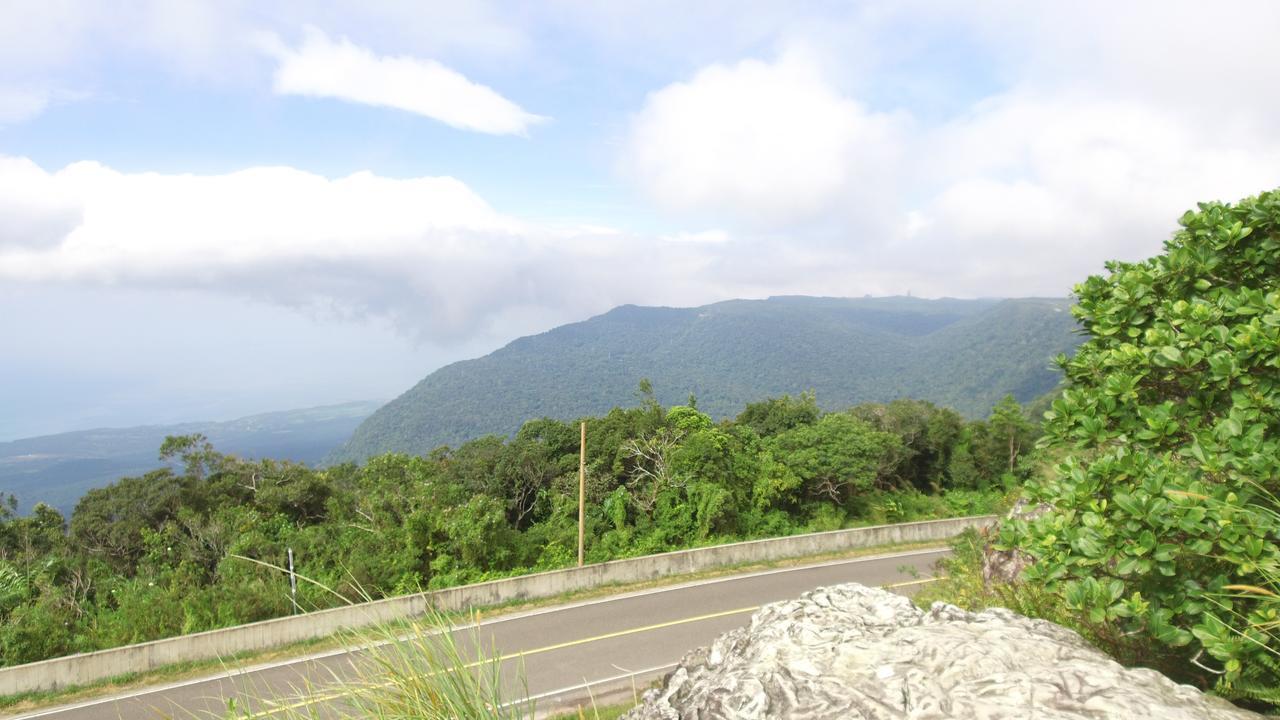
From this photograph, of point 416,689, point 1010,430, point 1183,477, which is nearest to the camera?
point 416,689

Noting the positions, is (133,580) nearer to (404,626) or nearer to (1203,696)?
(404,626)

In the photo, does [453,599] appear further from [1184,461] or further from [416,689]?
[1184,461]

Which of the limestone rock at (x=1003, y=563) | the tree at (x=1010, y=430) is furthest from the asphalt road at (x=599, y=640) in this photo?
the tree at (x=1010, y=430)

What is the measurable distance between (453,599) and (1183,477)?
44.2ft

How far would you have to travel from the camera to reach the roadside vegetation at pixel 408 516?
13.2 m

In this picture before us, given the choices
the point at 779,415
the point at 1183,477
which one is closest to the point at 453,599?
the point at 1183,477

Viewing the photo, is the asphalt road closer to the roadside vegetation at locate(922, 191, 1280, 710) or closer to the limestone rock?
the limestone rock

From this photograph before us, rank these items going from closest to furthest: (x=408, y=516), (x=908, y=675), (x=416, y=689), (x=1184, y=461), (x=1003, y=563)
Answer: (x=416, y=689), (x=908, y=675), (x=1184, y=461), (x=1003, y=563), (x=408, y=516)

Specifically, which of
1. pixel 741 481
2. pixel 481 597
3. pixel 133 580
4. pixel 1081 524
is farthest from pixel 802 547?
pixel 133 580

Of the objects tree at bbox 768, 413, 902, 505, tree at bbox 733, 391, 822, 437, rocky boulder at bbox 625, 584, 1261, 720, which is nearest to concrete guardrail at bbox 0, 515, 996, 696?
tree at bbox 768, 413, 902, 505

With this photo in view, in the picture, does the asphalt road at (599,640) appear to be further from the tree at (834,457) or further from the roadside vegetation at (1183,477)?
the roadside vegetation at (1183,477)

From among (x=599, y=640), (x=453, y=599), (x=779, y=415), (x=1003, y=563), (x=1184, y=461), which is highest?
(x=1184, y=461)

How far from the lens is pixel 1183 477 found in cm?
319

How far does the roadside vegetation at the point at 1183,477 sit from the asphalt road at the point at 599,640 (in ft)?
18.9
